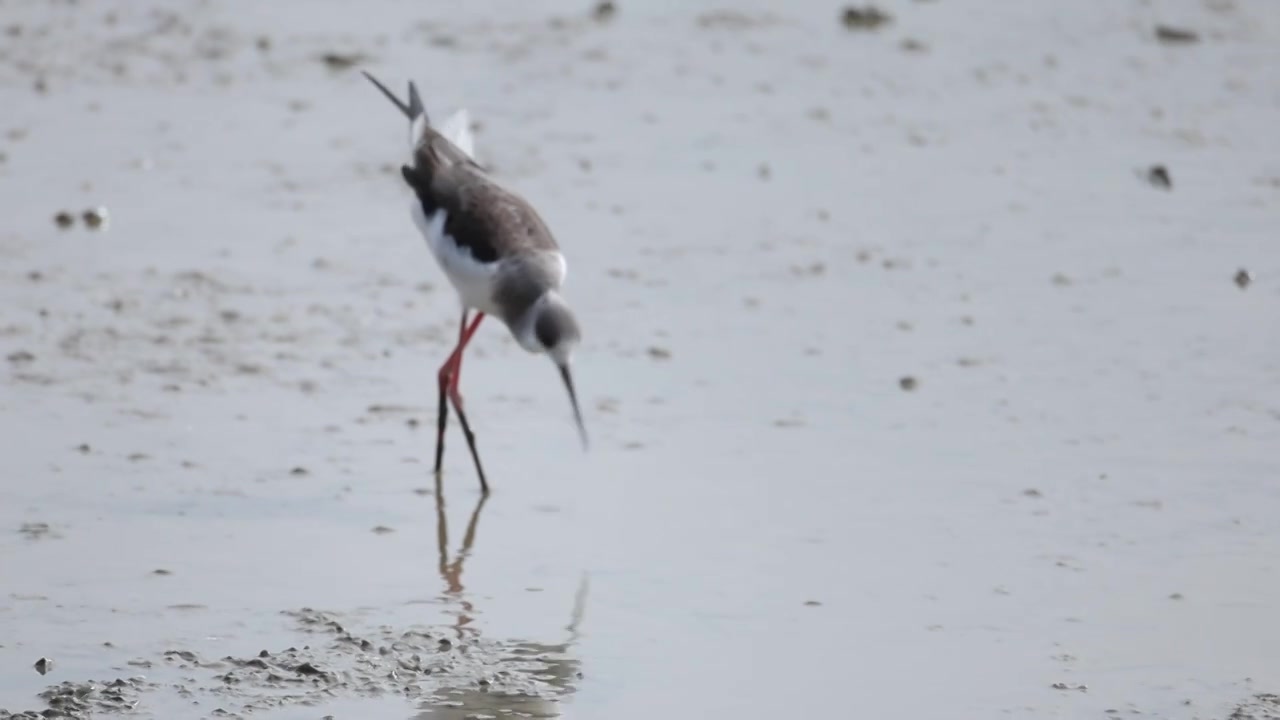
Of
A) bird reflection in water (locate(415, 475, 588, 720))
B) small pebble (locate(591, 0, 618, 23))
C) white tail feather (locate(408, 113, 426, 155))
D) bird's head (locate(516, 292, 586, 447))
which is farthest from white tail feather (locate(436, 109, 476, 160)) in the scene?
small pebble (locate(591, 0, 618, 23))

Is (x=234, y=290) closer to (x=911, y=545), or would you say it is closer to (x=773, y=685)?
(x=911, y=545)

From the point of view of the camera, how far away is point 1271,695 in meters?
5.43

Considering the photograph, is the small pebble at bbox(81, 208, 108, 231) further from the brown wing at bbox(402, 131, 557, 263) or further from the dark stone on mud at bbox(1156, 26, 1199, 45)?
the dark stone on mud at bbox(1156, 26, 1199, 45)

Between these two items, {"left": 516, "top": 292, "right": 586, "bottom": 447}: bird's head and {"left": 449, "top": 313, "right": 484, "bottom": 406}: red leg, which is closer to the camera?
{"left": 516, "top": 292, "right": 586, "bottom": 447}: bird's head

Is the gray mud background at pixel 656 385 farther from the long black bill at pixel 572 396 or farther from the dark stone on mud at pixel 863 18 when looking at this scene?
the dark stone on mud at pixel 863 18

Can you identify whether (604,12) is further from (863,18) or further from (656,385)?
(656,385)

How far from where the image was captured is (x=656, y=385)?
8.05 m

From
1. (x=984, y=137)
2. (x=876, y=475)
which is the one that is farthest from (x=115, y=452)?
(x=984, y=137)

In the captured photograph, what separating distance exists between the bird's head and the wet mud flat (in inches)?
54.9

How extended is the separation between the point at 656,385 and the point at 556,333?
4.00 feet

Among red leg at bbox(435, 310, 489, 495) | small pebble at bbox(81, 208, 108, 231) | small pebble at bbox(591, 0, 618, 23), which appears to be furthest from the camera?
small pebble at bbox(591, 0, 618, 23)

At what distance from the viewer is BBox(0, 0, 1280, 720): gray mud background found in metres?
5.63

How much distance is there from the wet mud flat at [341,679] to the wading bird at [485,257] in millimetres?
1353

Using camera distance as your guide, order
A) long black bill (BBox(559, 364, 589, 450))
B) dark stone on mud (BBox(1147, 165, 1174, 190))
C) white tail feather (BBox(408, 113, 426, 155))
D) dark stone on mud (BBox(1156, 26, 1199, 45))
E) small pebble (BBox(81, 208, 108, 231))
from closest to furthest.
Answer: long black bill (BBox(559, 364, 589, 450)), white tail feather (BBox(408, 113, 426, 155)), small pebble (BBox(81, 208, 108, 231)), dark stone on mud (BBox(1147, 165, 1174, 190)), dark stone on mud (BBox(1156, 26, 1199, 45))
